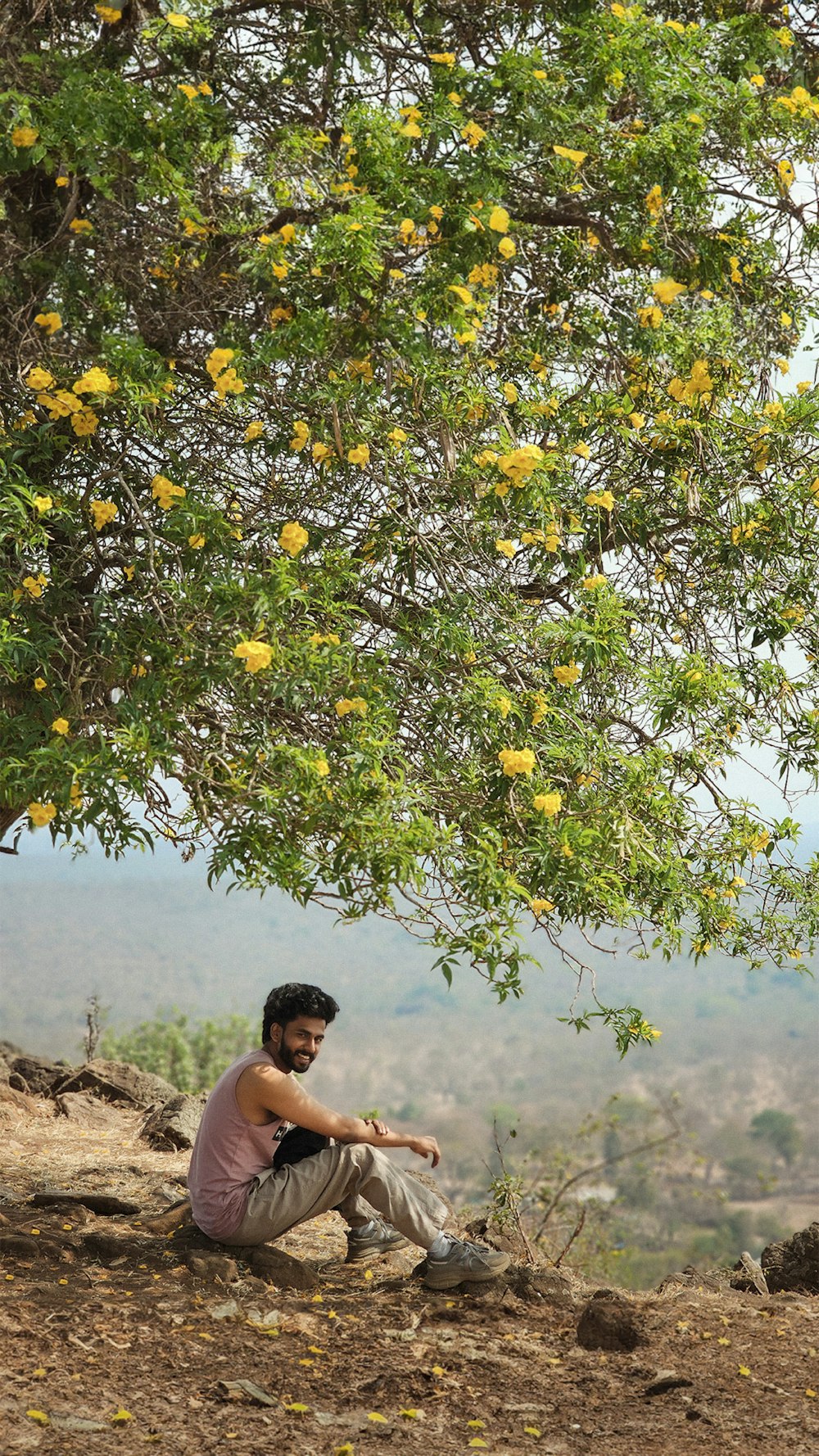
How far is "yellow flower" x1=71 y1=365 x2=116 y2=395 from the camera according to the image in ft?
11.6

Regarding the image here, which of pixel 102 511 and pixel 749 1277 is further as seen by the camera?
pixel 749 1277

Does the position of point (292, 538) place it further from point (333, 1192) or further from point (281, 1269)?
point (281, 1269)

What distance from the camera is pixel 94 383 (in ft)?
11.6

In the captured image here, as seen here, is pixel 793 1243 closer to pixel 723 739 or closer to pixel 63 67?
pixel 723 739

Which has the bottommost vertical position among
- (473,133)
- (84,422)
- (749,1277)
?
(749,1277)

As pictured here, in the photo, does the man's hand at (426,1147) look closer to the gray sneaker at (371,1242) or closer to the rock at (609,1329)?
the rock at (609,1329)

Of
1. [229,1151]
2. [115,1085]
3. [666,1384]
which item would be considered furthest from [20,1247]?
[115,1085]

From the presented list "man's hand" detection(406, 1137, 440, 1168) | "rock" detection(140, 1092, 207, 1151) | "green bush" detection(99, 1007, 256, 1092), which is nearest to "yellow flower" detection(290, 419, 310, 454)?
"man's hand" detection(406, 1137, 440, 1168)

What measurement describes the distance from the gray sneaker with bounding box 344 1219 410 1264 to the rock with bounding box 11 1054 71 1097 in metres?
3.23

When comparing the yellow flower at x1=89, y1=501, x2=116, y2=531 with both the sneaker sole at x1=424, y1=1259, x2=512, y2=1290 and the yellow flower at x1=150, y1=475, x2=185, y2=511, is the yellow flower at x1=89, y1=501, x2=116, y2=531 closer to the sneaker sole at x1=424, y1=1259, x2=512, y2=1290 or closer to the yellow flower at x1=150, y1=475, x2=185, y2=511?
the yellow flower at x1=150, y1=475, x2=185, y2=511

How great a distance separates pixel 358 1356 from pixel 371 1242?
2.89ft

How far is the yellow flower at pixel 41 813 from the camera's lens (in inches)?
126

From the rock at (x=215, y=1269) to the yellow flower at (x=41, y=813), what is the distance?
164 centimetres

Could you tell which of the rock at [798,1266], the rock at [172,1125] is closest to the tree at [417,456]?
the rock at [798,1266]
